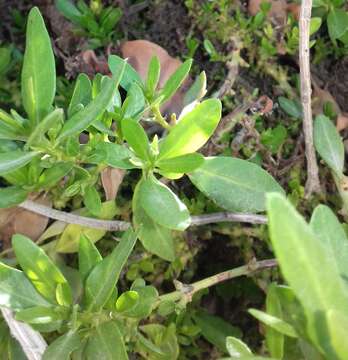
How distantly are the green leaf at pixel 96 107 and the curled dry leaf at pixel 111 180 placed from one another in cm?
26

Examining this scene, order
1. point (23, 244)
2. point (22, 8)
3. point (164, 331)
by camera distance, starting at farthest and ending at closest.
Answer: point (22, 8) → point (164, 331) → point (23, 244)

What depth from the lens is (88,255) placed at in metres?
0.98

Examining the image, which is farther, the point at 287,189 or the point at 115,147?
the point at 287,189

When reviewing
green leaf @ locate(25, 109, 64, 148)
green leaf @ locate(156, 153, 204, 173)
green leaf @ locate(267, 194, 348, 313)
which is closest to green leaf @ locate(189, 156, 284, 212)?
green leaf @ locate(156, 153, 204, 173)

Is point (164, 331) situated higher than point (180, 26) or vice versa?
point (180, 26)

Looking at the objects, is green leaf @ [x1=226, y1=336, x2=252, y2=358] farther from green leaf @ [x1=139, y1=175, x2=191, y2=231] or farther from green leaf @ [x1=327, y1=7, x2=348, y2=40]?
green leaf @ [x1=327, y1=7, x2=348, y2=40]

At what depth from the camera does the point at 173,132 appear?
0.95 metres

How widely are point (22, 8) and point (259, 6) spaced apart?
1.81ft

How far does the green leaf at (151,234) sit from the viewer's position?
40.9 inches

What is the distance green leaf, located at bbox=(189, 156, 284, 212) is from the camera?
0.99m

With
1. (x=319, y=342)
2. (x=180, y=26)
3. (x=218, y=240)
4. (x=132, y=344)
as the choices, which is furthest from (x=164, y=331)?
(x=180, y=26)

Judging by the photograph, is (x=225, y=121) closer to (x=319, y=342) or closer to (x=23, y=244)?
(x=23, y=244)

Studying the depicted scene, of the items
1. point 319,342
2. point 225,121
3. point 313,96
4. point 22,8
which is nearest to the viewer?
point 319,342

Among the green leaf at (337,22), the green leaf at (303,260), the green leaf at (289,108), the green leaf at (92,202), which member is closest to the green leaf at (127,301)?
the green leaf at (92,202)
